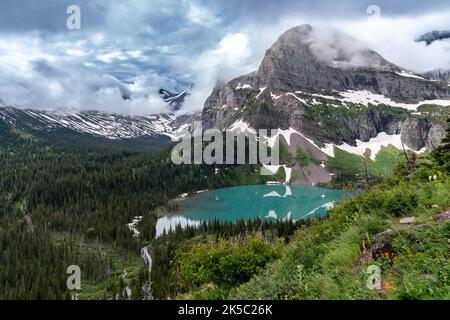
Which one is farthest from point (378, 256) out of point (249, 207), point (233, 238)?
point (249, 207)

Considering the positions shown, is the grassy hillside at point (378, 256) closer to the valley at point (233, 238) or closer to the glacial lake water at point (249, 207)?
the valley at point (233, 238)

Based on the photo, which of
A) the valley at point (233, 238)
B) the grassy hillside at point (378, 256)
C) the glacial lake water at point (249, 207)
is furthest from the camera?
the glacial lake water at point (249, 207)

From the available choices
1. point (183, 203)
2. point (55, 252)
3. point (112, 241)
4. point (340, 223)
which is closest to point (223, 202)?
point (183, 203)

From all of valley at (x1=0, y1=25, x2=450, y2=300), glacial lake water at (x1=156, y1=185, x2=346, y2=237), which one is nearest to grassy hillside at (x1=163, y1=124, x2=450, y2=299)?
valley at (x1=0, y1=25, x2=450, y2=300)

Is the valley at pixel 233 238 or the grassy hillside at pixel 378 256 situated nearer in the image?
the grassy hillside at pixel 378 256

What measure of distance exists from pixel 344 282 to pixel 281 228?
95.4m

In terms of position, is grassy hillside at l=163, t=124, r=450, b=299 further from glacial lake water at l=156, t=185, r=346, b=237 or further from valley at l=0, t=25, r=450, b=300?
glacial lake water at l=156, t=185, r=346, b=237

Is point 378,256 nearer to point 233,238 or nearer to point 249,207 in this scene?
point 233,238

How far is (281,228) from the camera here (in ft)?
333

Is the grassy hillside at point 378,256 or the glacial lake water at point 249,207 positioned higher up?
the grassy hillside at point 378,256

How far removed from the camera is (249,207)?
549 ft

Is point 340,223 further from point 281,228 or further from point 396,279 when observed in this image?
point 281,228

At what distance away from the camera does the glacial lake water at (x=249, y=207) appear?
A: 141 metres

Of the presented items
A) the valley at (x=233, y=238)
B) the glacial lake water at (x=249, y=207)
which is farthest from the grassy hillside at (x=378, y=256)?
the glacial lake water at (x=249, y=207)
